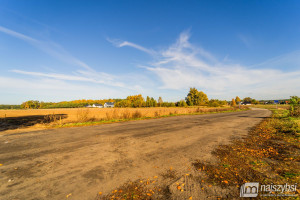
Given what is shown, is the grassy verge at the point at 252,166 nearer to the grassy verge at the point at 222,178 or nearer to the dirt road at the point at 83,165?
the grassy verge at the point at 222,178

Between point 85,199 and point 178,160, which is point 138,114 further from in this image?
point 85,199

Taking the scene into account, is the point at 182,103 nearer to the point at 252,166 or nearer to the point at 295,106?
the point at 295,106

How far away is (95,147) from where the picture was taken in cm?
661

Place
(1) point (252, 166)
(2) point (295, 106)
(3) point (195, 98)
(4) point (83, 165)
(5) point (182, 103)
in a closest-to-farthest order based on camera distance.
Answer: (1) point (252, 166) < (4) point (83, 165) < (2) point (295, 106) < (3) point (195, 98) < (5) point (182, 103)

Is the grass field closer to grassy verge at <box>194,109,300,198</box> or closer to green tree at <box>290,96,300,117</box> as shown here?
grassy verge at <box>194,109,300,198</box>

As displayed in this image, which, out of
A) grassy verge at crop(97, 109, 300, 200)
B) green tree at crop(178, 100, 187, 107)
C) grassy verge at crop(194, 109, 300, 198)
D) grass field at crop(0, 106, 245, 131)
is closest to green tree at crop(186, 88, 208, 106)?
green tree at crop(178, 100, 187, 107)

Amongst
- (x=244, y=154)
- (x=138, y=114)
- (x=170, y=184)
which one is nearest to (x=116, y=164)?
(x=170, y=184)

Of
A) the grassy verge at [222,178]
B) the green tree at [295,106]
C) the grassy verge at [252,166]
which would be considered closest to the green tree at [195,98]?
the green tree at [295,106]

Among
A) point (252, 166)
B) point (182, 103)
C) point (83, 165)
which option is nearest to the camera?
point (252, 166)

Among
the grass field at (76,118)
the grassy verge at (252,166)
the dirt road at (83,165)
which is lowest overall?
the grassy verge at (252,166)

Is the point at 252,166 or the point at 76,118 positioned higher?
the point at 76,118

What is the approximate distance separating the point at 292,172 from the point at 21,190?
8178 millimetres

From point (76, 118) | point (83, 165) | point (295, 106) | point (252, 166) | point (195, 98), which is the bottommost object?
point (252, 166)

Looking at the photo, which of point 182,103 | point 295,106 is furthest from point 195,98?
point 295,106
